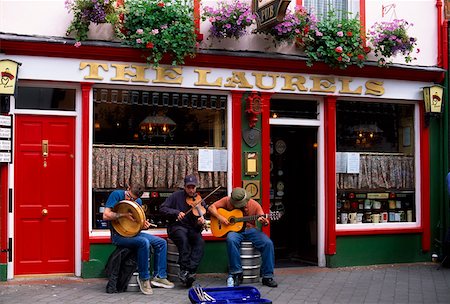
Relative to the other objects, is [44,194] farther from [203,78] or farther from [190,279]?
[203,78]

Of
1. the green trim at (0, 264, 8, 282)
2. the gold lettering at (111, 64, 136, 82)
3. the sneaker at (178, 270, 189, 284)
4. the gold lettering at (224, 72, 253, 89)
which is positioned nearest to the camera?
the sneaker at (178, 270, 189, 284)

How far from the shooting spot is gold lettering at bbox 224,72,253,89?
1039 cm

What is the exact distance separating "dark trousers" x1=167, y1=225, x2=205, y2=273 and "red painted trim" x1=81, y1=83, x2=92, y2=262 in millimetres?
1279

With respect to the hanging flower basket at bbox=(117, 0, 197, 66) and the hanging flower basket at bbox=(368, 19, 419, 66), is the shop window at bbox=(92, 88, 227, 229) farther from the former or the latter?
the hanging flower basket at bbox=(368, 19, 419, 66)

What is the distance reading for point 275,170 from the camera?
1220 cm

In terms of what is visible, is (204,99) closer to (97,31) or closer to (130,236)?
(97,31)

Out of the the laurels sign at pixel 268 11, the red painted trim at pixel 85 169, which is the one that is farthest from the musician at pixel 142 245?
the the laurels sign at pixel 268 11

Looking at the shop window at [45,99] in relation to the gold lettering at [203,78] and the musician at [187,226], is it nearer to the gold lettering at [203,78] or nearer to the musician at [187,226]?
the gold lettering at [203,78]

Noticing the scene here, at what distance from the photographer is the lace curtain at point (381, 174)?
448 inches

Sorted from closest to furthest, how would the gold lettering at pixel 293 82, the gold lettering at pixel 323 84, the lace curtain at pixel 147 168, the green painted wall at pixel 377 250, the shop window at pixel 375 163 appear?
1. the lace curtain at pixel 147 168
2. the gold lettering at pixel 293 82
3. the gold lettering at pixel 323 84
4. the green painted wall at pixel 377 250
5. the shop window at pixel 375 163

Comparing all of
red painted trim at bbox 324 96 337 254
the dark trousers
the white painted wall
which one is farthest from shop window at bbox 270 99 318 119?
the dark trousers

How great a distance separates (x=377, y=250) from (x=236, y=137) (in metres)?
3.31

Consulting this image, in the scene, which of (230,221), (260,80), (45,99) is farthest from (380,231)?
(45,99)

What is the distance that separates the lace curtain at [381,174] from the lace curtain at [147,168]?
2.40 m
